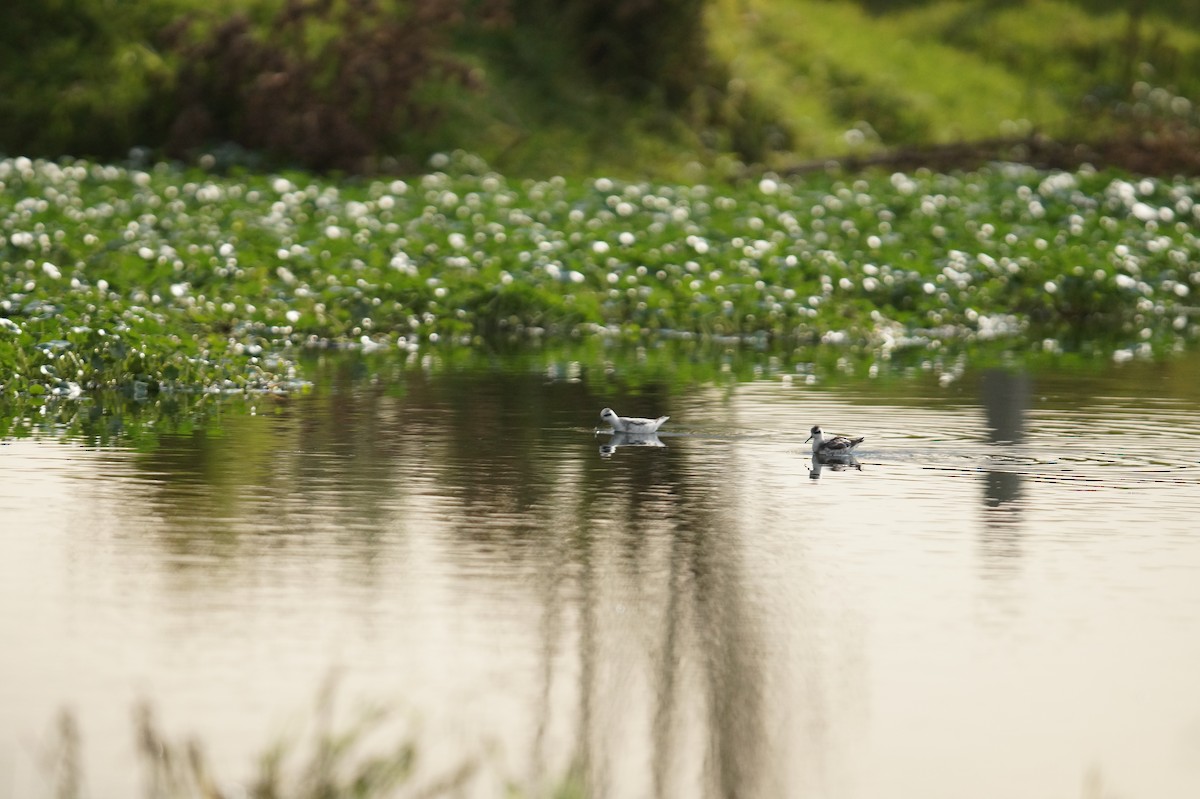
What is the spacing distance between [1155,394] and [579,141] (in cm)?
1804

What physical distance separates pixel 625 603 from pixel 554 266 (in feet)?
45.1

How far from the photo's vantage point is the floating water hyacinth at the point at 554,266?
60.2 ft

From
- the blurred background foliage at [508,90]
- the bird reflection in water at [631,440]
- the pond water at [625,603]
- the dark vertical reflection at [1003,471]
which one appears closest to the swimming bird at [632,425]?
the bird reflection in water at [631,440]

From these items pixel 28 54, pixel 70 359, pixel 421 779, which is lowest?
pixel 421 779

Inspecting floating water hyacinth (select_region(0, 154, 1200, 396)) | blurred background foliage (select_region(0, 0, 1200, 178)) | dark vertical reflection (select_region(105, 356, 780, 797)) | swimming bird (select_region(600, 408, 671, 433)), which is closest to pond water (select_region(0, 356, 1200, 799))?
dark vertical reflection (select_region(105, 356, 780, 797))

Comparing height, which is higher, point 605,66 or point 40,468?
point 605,66

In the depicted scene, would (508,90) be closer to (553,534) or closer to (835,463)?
(835,463)

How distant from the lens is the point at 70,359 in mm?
14930

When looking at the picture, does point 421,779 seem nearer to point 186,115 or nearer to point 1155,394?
point 1155,394

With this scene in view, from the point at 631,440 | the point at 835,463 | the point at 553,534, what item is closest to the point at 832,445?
the point at 835,463

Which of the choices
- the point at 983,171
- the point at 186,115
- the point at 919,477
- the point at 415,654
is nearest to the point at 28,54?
the point at 186,115

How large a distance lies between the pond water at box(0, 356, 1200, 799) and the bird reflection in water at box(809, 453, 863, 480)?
0.11m

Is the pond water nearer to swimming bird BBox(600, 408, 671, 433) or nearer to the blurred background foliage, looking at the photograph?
swimming bird BBox(600, 408, 671, 433)

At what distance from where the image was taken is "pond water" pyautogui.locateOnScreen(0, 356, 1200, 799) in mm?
6301
